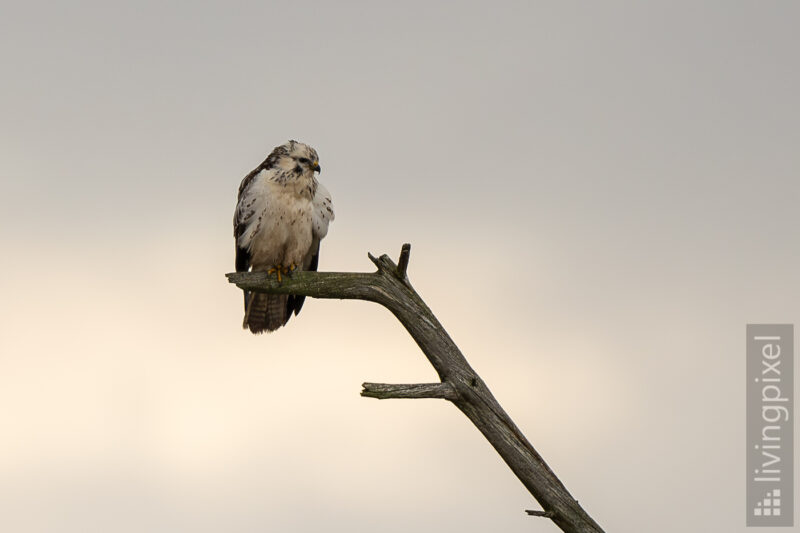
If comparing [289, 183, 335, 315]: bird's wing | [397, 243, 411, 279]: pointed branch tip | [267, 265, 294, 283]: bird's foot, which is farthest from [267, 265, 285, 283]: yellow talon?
[397, 243, 411, 279]: pointed branch tip

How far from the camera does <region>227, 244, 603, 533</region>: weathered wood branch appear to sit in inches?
370

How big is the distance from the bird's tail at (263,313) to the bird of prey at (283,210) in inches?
23.1

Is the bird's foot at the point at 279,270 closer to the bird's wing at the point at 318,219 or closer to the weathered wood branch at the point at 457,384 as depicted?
the bird's wing at the point at 318,219

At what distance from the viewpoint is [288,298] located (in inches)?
468

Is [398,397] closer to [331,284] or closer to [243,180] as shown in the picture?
[331,284]

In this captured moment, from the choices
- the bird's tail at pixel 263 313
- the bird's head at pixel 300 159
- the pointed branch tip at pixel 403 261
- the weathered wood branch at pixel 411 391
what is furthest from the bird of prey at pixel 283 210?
the weathered wood branch at pixel 411 391

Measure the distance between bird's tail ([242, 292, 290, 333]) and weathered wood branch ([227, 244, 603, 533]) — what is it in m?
2.16

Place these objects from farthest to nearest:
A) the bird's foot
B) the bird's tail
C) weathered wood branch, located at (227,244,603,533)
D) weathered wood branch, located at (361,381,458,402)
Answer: the bird's tail < the bird's foot < weathered wood branch, located at (227,244,603,533) < weathered wood branch, located at (361,381,458,402)

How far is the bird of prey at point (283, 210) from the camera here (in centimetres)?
1095

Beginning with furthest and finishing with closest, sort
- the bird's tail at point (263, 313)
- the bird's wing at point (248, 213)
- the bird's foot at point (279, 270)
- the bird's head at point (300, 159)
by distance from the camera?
the bird's tail at point (263, 313) < the bird's wing at point (248, 213) < the bird's head at point (300, 159) < the bird's foot at point (279, 270)

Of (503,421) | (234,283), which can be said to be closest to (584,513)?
(503,421)

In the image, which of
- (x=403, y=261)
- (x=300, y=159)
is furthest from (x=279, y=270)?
(x=403, y=261)

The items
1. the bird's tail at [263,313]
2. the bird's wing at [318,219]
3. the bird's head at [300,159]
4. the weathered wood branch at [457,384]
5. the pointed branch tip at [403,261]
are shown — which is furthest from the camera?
the bird's tail at [263,313]

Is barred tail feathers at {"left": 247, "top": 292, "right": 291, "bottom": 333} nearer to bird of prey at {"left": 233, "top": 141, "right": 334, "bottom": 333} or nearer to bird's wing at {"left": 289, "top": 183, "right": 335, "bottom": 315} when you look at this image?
bird's wing at {"left": 289, "top": 183, "right": 335, "bottom": 315}
